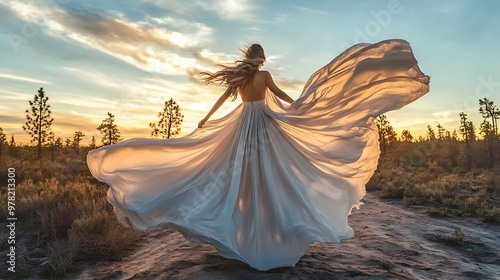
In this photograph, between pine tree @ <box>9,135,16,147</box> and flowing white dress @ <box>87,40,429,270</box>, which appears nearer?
flowing white dress @ <box>87,40,429,270</box>

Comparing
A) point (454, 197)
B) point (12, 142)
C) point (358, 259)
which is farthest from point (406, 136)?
point (12, 142)

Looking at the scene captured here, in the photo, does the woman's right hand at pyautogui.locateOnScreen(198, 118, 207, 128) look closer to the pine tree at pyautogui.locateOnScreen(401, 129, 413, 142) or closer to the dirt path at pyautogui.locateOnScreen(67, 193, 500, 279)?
the dirt path at pyautogui.locateOnScreen(67, 193, 500, 279)

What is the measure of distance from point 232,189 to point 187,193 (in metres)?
0.72

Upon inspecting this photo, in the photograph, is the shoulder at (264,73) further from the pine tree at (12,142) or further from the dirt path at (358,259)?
the pine tree at (12,142)

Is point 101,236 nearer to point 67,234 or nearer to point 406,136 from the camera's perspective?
point 67,234

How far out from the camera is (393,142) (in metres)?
45.0

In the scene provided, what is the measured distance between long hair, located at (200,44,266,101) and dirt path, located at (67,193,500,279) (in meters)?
2.75

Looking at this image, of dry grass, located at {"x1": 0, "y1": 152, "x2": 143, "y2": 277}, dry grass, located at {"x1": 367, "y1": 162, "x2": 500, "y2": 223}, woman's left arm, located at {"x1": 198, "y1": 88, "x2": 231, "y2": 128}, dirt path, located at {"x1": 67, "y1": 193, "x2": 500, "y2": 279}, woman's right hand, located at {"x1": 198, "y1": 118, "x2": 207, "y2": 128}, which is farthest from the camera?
dry grass, located at {"x1": 367, "y1": 162, "x2": 500, "y2": 223}

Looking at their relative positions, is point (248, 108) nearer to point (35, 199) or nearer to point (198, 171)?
point (198, 171)

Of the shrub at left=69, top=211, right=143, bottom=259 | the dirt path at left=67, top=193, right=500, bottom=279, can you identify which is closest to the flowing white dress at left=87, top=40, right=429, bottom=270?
the dirt path at left=67, top=193, right=500, bottom=279

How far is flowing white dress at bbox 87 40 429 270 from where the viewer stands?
3.75 m

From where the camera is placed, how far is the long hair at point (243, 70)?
15.7ft

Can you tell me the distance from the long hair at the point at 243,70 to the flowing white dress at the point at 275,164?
19.2 inches

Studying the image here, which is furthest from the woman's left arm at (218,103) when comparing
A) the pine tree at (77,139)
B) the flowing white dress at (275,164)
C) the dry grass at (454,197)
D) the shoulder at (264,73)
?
the pine tree at (77,139)
